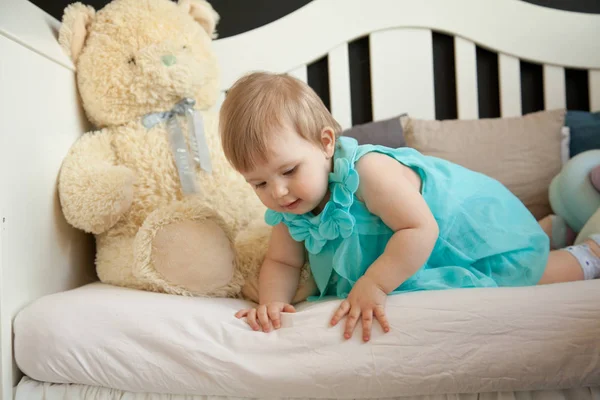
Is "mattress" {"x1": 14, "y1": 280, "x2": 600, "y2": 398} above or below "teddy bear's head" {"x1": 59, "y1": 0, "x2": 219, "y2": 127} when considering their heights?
below

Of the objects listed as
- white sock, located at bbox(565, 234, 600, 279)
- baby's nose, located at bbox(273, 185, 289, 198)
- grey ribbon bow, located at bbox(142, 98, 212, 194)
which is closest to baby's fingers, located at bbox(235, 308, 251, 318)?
baby's nose, located at bbox(273, 185, 289, 198)

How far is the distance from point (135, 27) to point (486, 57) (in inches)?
38.9

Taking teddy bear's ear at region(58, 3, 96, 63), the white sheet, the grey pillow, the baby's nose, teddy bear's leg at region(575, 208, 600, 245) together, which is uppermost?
teddy bear's ear at region(58, 3, 96, 63)

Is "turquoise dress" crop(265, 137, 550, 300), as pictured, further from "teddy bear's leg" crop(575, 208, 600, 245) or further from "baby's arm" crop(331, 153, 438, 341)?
"teddy bear's leg" crop(575, 208, 600, 245)

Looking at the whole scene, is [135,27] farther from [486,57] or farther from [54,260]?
[486,57]

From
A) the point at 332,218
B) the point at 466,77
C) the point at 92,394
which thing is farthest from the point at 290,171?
the point at 466,77

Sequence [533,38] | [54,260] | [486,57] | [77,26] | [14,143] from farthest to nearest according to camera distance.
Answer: [486,57]
[533,38]
[77,26]
[54,260]
[14,143]

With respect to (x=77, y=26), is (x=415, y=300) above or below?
below

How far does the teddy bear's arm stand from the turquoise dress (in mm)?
307

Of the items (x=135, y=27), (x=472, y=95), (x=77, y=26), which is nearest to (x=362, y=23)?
(x=472, y=95)

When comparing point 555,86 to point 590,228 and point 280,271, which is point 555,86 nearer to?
point 590,228

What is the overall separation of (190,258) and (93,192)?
251mm

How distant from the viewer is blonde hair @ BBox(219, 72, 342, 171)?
2.77ft

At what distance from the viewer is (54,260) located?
1041 millimetres
